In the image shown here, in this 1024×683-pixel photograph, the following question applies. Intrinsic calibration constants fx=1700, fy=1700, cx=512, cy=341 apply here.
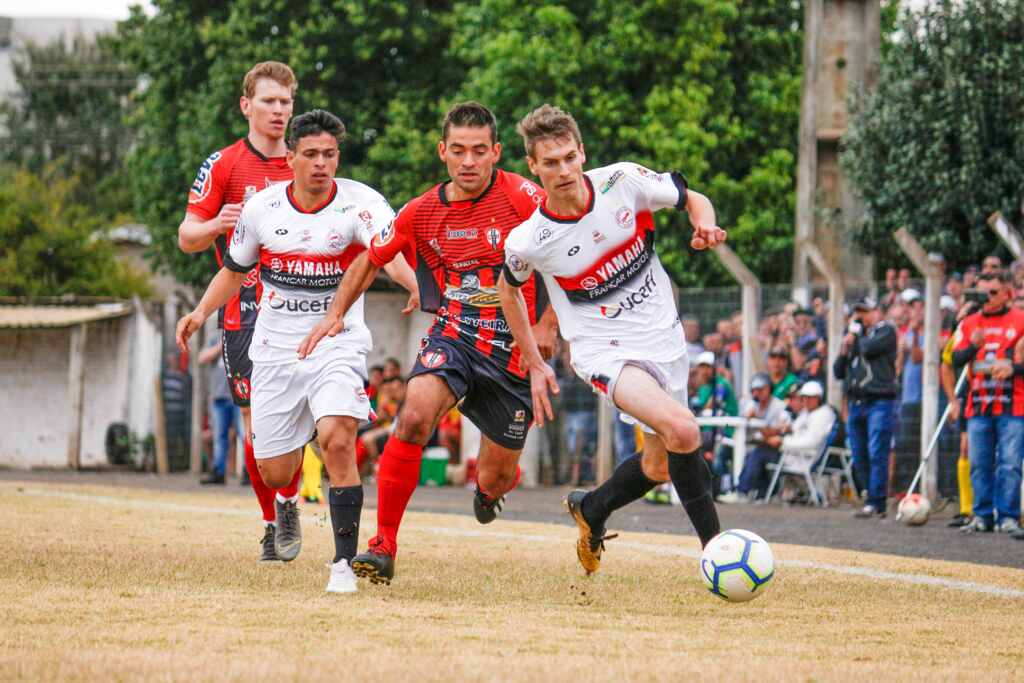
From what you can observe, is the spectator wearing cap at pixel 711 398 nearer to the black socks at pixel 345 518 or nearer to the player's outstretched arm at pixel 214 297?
the player's outstretched arm at pixel 214 297

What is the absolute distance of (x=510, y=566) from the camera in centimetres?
988

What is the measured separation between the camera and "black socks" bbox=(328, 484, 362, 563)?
8.21 metres

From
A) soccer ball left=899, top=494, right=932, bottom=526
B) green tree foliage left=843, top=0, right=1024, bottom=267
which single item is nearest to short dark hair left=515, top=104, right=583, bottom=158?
soccer ball left=899, top=494, right=932, bottom=526

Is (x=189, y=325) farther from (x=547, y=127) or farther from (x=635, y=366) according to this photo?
(x=635, y=366)

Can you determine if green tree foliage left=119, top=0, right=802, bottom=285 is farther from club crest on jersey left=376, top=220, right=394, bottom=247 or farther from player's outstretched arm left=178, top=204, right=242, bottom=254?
club crest on jersey left=376, top=220, right=394, bottom=247

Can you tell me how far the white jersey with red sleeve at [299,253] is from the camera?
909cm

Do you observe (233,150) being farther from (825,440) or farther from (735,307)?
(735,307)

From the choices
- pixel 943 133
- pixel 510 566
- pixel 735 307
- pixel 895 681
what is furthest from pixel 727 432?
pixel 895 681

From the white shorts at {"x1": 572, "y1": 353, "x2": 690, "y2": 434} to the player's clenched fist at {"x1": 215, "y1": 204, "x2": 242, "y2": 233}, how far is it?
2181mm

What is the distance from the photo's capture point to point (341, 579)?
8.07 m

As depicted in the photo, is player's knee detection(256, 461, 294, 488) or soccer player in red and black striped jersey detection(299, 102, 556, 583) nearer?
soccer player in red and black striped jersey detection(299, 102, 556, 583)

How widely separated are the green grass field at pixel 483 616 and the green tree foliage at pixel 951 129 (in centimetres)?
1294

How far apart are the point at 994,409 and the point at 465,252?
7.17 metres

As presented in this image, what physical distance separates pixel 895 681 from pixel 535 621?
1876mm
